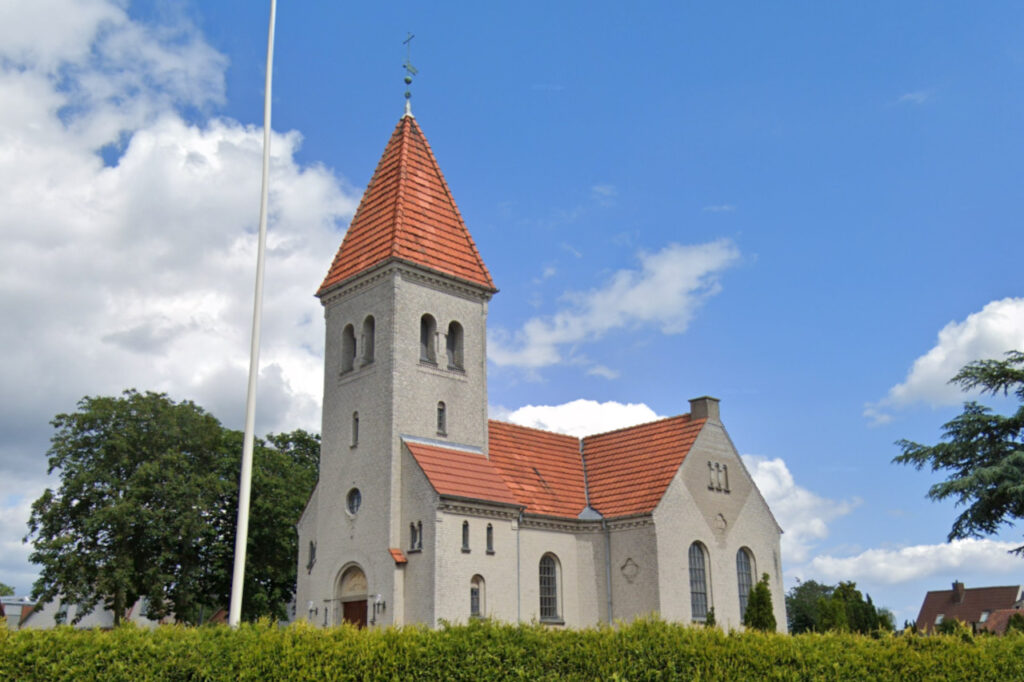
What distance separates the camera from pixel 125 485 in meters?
39.9

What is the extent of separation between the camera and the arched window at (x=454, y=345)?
111 ft

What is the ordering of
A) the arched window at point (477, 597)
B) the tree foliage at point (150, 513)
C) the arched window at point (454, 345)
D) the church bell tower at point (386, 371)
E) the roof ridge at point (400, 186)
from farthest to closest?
the tree foliage at point (150, 513), the arched window at point (454, 345), the roof ridge at point (400, 186), the church bell tower at point (386, 371), the arched window at point (477, 597)

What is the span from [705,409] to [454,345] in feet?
36.3

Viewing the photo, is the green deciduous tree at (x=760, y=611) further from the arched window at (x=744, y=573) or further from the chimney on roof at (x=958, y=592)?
the chimney on roof at (x=958, y=592)

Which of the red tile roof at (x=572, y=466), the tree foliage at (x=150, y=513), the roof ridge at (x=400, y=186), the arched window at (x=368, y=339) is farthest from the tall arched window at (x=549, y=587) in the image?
the tree foliage at (x=150, y=513)

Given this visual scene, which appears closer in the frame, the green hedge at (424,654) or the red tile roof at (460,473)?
the green hedge at (424,654)

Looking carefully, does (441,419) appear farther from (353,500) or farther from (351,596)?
(351,596)

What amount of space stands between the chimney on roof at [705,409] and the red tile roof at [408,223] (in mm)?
10083

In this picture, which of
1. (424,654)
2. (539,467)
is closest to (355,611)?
(539,467)

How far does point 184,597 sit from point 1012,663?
1304 inches

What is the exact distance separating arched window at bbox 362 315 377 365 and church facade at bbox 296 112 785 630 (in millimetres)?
75

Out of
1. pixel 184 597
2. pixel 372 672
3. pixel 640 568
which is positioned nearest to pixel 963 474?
pixel 640 568

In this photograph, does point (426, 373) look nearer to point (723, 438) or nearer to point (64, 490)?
point (723, 438)

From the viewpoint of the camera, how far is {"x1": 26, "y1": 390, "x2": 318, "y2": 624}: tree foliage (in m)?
39.0
